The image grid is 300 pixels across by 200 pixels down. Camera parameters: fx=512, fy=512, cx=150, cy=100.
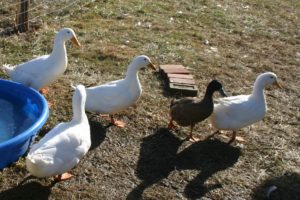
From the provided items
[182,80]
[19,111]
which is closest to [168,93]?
[182,80]

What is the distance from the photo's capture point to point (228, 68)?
697cm

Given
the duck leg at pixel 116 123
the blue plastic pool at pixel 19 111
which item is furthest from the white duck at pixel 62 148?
the duck leg at pixel 116 123

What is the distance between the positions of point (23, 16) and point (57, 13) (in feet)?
3.11

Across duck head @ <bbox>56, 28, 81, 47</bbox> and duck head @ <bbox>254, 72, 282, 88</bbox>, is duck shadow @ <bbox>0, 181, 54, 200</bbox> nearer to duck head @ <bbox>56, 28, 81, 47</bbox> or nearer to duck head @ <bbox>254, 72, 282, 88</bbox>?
duck head @ <bbox>56, 28, 81, 47</bbox>

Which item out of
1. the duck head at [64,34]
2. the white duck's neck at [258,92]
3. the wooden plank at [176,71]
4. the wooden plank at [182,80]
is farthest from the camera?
the wooden plank at [176,71]

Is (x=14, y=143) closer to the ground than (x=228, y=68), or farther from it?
farther from it

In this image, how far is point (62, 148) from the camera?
401cm

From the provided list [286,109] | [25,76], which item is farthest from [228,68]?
[25,76]

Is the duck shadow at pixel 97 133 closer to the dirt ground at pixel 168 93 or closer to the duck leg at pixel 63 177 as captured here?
the dirt ground at pixel 168 93

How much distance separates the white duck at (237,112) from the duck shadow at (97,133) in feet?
3.56

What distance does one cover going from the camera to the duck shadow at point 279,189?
443 centimetres

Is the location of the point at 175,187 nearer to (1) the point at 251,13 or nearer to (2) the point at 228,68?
(2) the point at 228,68

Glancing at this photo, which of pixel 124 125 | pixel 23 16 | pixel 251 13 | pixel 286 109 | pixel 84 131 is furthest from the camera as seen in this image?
pixel 251 13

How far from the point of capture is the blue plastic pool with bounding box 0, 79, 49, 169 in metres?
4.34
